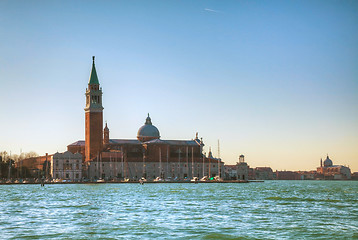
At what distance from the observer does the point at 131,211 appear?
29328mm

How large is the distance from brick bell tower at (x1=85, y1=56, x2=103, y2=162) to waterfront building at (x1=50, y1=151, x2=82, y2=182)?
228 cm

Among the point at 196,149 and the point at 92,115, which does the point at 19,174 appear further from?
the point at 196,149

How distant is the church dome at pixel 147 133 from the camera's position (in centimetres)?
11662

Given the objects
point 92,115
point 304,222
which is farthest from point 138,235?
point 92,115

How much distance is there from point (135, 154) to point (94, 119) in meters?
12.1

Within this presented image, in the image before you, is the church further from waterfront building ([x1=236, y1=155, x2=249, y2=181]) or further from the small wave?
the small wave

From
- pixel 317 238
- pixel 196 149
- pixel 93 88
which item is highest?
pixel 93 88

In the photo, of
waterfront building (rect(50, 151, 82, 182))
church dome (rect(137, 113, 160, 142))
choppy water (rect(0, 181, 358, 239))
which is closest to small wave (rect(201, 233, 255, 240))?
choppy water (rect(0, 181, 358, 239))

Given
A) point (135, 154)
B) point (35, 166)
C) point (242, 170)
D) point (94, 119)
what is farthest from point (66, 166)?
point (242, 170)

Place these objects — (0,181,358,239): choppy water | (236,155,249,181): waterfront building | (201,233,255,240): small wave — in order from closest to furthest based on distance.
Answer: (201,233,255,240): small wave
(0,181,358,239): choppy water
(236,155,249,181): waterfront building

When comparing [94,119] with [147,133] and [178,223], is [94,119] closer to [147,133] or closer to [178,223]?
[147,133]

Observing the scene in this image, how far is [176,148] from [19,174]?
31327mm

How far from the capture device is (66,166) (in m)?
105

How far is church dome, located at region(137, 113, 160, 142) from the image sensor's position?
383 ft
